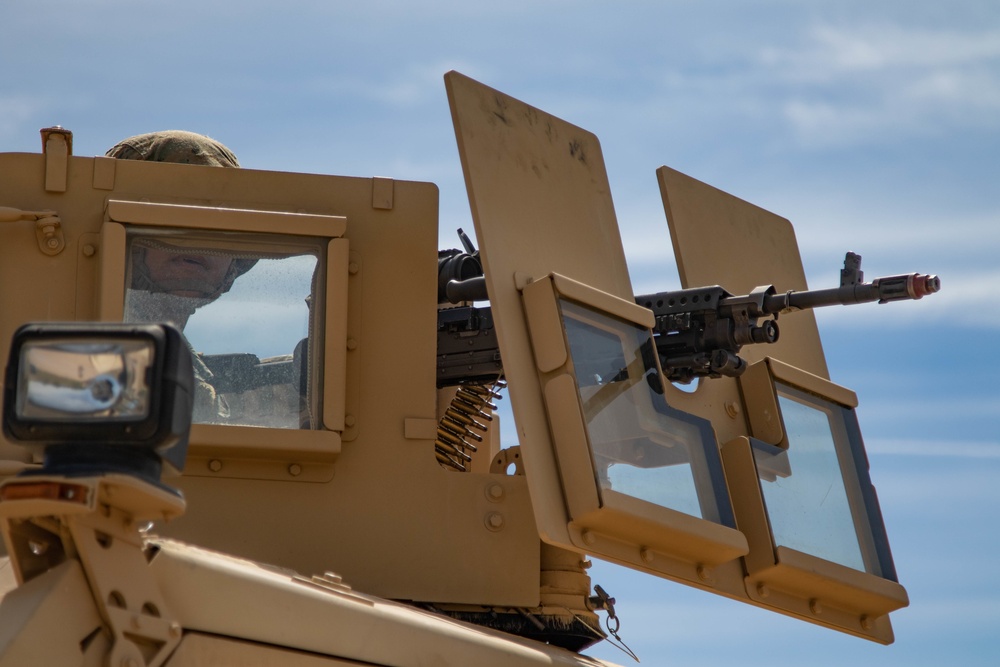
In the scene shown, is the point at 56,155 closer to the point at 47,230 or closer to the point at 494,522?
the point at 47,230

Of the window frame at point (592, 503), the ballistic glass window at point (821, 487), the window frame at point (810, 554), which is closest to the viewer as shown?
the window frame at point (592, 503)

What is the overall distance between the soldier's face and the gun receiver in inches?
62.1

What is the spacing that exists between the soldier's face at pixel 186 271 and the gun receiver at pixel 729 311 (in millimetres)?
1576

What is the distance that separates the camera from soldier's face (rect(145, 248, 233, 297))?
4.30 meters

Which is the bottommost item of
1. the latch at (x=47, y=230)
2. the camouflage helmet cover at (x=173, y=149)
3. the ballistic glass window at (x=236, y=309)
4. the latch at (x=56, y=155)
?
the ballistic glass window at (x=236, y=309)

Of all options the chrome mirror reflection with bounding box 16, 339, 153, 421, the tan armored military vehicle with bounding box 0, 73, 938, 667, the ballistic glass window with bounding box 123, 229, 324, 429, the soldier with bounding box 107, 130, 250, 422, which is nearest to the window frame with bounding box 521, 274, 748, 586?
the tan armored military vehicle with bounding box 0, 73, 938, 667

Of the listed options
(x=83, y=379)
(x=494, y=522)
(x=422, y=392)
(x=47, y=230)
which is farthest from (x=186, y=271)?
(x=83, y=379)

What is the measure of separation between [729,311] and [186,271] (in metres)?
1.81

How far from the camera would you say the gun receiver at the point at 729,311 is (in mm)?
5043

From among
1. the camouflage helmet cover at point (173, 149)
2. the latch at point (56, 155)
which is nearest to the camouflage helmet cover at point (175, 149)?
the camouflage helmet cover at point (173, 149)

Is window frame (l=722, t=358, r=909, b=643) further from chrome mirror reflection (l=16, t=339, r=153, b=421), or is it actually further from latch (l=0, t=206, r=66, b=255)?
chrome mirror reflection (l=16, t=339, r=153, b=421)

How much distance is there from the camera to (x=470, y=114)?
14.8 feet

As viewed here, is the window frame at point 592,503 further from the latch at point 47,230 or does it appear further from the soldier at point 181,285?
the latch at point 47,230

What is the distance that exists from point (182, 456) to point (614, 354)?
2.07m
